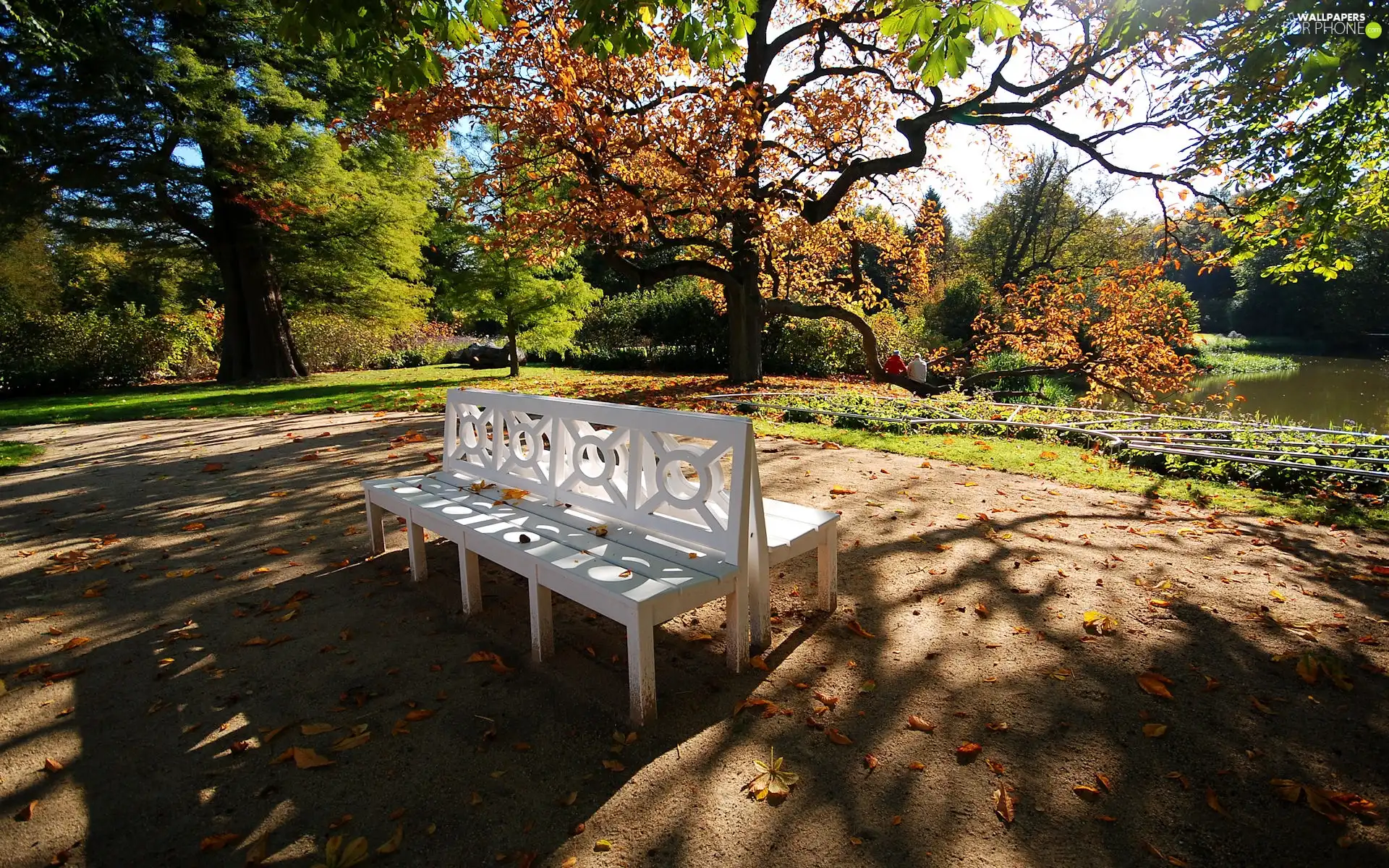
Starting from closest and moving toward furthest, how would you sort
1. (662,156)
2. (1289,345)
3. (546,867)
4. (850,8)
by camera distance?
(546,867) → (662,156) → (850,8) → (1289,345)

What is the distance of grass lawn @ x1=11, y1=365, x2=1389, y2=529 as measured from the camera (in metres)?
5.27

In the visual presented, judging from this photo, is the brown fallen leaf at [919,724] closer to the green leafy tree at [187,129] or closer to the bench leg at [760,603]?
the bench leg at [760,603]

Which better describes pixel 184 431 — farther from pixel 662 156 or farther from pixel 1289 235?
pixel 1289 235

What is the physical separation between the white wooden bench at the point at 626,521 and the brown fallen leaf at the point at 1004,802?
110cm

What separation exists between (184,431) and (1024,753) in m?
11.6

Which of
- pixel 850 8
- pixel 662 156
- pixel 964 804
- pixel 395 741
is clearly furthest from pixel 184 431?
pixel 850 8

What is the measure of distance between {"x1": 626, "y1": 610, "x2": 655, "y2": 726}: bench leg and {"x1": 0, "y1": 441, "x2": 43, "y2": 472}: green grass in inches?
349

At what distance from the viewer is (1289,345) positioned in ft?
127

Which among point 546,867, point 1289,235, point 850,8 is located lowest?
point 546,867

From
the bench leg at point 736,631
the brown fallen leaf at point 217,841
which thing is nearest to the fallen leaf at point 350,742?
the brown fallen leaf at point 217,841

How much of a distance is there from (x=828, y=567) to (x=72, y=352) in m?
21.9

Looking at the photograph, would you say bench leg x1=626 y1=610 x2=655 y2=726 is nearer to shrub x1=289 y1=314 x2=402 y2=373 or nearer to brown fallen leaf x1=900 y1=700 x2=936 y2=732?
brown fallen leaf x1=900 y1=700 x2=936 y2=732

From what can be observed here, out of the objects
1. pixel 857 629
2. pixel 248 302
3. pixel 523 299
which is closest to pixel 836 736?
pixel 857 629

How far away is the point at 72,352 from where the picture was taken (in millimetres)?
16875
